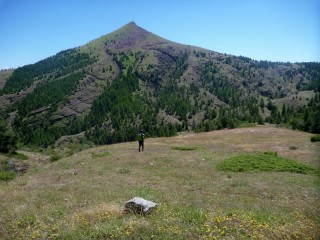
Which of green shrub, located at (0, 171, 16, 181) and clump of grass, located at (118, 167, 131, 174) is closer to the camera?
clump of grass, located at (118, 167, 131, 174)

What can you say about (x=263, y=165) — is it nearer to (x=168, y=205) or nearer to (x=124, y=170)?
(x=124, y=170)

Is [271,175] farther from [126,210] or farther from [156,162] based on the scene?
[126,210]

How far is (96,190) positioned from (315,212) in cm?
1271

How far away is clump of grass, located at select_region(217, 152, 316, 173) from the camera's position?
90.1ft

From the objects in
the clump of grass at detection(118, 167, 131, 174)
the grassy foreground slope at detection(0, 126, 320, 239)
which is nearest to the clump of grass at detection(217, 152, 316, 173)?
the grassy foreground slope at detection(0, 126, 320, 239)

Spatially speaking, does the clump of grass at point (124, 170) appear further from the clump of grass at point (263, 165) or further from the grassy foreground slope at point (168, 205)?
the clump of grass at point (263, 165)

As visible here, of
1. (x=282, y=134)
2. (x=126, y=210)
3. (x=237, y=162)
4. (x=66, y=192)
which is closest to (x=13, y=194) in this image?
(x=66, y=192)

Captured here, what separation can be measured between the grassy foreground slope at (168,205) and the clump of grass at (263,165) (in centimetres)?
116

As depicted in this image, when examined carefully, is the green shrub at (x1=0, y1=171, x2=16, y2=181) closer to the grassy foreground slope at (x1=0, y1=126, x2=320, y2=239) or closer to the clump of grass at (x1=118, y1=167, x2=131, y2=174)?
the grassy foreground slope at (x1=0, y1=126, x2=320, y2=239)

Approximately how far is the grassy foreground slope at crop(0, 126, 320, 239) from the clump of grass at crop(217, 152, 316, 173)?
1164 millimetres

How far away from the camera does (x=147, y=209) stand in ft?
45.7

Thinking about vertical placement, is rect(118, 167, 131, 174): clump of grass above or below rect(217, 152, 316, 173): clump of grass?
below

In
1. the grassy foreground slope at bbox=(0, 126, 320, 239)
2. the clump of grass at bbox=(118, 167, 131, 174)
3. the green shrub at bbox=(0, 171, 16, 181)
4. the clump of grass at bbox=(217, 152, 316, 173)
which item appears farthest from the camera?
the green shrub at bbox=(0, 171, 16, 181)

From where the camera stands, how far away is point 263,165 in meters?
28.4
